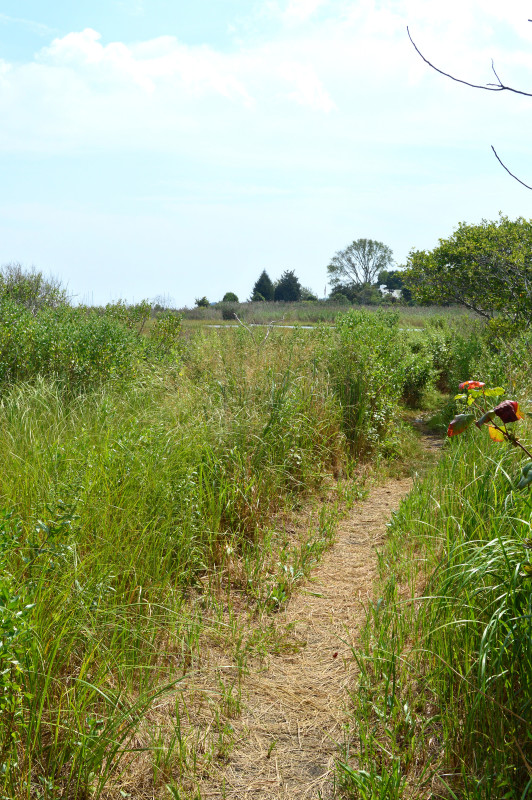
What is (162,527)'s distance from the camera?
3.55 m

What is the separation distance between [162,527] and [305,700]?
1198mm

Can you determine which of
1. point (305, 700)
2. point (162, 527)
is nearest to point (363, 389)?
point (162, 527)

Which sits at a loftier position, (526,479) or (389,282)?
(389,282)

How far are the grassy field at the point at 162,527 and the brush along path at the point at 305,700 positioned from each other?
0.34ft

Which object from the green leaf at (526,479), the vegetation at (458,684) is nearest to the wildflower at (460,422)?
the vegetation at (458,684)

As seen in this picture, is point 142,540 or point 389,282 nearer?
point 142,540

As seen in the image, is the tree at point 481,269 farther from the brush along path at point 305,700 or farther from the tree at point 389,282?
the tree at point 389,282

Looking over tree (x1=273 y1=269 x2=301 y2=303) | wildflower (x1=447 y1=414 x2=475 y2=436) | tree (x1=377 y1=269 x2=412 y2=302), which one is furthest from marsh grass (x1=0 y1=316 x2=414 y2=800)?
tree (x1=377 y1=269 x2=412 y2=302)

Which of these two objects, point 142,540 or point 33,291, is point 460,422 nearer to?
point 142,540

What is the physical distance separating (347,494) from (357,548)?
1044 millimetres

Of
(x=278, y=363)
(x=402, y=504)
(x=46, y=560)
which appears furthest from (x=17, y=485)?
(x=278, y=363)

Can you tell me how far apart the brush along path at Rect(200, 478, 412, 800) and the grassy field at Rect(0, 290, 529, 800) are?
0.10m

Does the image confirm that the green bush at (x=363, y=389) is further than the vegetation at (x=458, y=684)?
Yes

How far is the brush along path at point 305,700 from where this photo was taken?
2459mm
